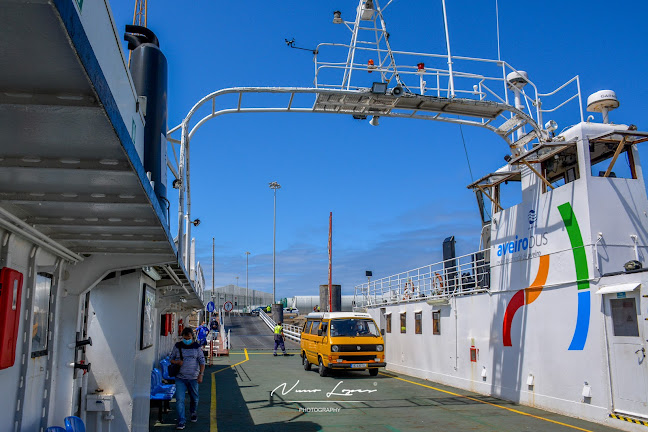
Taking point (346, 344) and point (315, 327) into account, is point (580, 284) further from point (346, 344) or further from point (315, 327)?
point (315, 327)

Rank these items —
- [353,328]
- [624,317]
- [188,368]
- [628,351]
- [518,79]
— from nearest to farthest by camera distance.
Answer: [628,351]
[624,317]
[188,368]
[518,79]
[353,328]

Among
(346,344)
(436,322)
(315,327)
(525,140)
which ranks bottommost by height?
(346,344)

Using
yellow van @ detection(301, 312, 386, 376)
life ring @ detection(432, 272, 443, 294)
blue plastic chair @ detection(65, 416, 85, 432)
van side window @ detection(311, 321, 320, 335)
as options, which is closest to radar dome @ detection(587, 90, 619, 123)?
life ring @ detection(432, 272, 443, 294)

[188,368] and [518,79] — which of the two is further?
[518,79]

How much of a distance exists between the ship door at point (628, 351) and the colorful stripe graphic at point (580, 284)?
0.52 meters

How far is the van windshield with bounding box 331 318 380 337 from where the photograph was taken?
17891 millimetres

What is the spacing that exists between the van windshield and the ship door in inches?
373

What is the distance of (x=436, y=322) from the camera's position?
56.0 ft

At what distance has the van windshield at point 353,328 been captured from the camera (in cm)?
1789

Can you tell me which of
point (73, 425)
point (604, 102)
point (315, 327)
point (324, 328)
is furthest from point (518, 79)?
point (73, 425)

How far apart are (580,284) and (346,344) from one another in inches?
337

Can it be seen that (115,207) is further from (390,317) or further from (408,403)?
(390,317)

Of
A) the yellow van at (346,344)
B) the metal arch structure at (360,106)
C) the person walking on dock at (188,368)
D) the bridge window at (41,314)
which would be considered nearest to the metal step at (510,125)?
the metal arch structure at (360,106)

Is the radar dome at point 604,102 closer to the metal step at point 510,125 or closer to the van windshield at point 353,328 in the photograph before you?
the metal step at point 510,125
